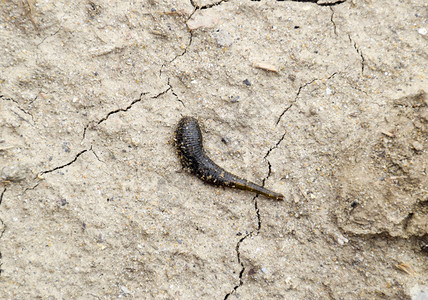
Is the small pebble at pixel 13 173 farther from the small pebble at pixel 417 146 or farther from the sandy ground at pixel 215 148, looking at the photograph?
the small pebble at pixel 417 146

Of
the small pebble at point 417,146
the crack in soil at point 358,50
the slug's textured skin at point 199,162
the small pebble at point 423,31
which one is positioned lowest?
the slug's textured skin at point 199,162

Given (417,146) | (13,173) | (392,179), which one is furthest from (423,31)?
(13,173)

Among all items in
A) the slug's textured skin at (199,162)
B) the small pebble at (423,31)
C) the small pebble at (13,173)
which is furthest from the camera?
the small pebble at (423,31)

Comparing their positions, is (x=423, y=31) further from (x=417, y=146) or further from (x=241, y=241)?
(x=241, y=241)

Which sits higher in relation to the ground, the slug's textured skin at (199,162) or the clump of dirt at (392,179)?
the clump of dirt at (392,179)

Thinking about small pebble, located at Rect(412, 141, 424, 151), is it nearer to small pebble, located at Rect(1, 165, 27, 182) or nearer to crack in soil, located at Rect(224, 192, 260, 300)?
crack in soil, located at Rect(224, 192, 260, 300)

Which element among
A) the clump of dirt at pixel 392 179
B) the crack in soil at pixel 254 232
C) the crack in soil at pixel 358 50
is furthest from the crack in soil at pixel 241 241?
the crack in soil at pixel 358 50

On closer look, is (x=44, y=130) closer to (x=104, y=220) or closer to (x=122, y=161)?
(x=122, y=161)
